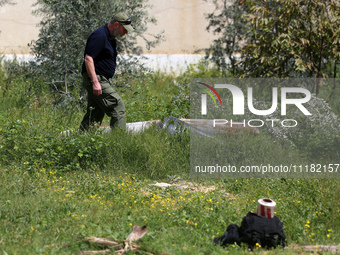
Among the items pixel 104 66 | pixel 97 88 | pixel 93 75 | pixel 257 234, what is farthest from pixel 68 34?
pixel 257 234

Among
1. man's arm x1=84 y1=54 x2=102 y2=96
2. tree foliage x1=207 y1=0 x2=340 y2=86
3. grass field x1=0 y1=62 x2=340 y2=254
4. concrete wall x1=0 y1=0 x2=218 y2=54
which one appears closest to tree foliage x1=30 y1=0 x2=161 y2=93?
grass field x1=0 y1=62 x2=340 y2=254

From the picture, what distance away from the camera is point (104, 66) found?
6.95 meters

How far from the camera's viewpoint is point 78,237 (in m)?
4.35

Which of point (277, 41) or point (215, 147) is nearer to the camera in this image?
point (215, 147)

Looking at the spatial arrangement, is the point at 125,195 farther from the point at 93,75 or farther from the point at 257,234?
the point at 93,75

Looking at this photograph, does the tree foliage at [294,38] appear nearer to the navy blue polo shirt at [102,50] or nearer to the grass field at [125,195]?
the grass field at [125,195]

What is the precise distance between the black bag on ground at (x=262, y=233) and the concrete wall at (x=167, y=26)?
8.31 meters

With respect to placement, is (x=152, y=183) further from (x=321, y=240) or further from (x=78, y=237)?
(x=321, y=240)

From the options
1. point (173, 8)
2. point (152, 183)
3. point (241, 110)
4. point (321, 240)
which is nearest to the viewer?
point (321, 240)

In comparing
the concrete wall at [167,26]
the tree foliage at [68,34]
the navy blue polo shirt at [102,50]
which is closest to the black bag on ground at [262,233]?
the navy blue polo shirt at [102,50]

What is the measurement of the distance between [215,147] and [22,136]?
9.25ft

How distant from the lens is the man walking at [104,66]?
22.1ft

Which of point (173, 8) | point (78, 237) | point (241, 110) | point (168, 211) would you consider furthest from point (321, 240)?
point (173, 8)

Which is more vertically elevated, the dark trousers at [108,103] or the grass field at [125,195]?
the dark trousers at [108,103]
